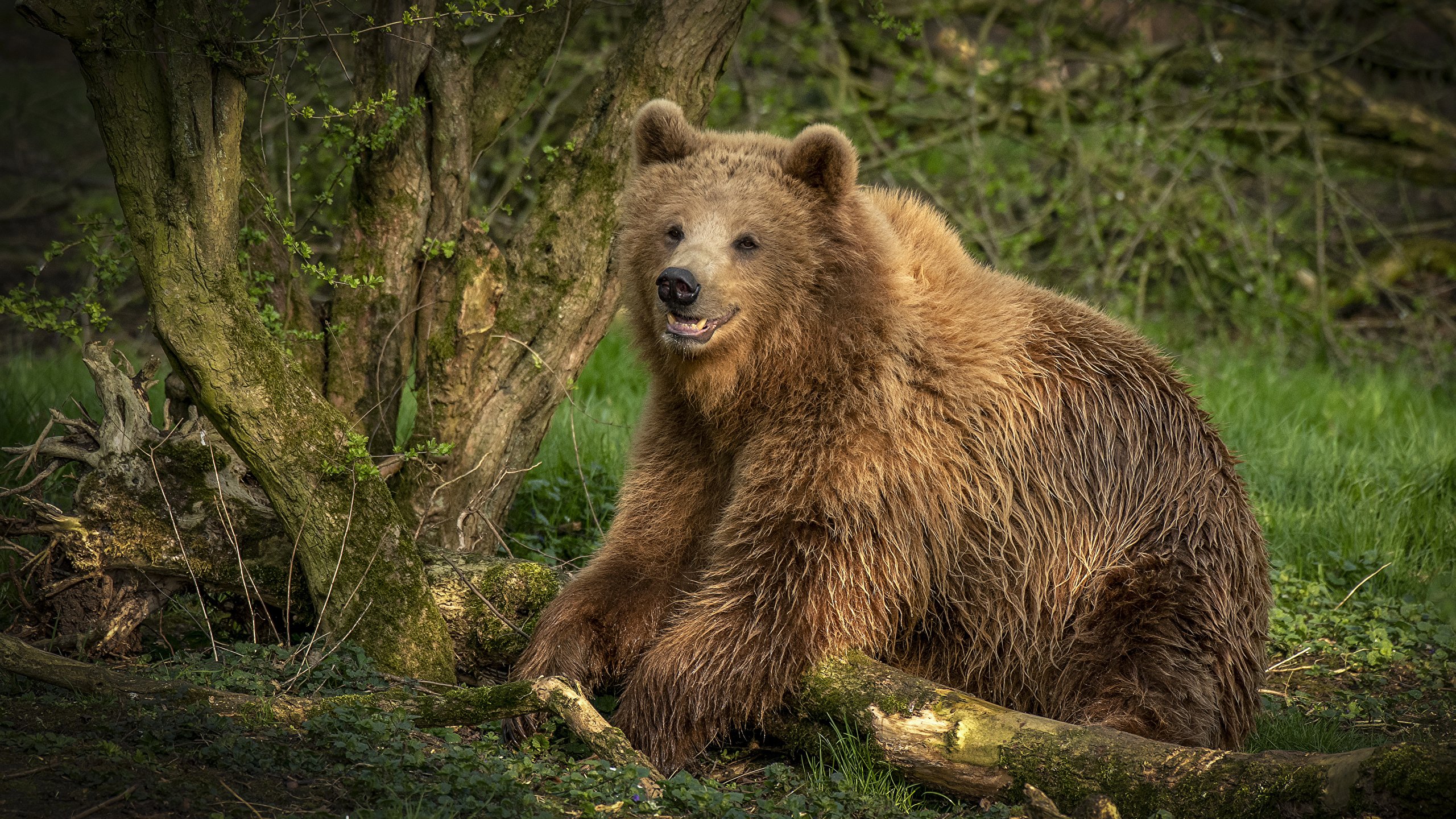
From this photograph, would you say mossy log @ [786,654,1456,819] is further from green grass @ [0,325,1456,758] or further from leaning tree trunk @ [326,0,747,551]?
leaning tree trunk @ [326,0,747,551]

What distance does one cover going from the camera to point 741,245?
13.6 feet

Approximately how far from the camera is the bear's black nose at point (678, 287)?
3.93m

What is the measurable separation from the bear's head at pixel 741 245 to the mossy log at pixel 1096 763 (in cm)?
118

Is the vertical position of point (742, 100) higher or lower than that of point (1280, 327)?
higher

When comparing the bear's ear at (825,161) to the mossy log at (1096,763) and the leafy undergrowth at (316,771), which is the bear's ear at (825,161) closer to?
the mossy log at (1096,763)

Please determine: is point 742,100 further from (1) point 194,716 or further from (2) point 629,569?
(1) point 194,716

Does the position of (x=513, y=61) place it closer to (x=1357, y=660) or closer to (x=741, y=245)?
(x=741, y=245)

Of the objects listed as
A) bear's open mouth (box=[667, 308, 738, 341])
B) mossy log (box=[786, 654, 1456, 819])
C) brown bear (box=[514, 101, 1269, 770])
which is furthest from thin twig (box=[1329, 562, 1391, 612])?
bear's open mouth (box=[667, 308, 738, 341])

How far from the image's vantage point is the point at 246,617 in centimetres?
426

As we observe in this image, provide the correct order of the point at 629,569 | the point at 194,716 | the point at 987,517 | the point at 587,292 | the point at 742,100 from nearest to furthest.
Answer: the point at 194,716, the point at 987,517, the point at 629,569, the point at 587,292, the point at 742,100

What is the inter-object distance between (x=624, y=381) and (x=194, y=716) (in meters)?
4.50

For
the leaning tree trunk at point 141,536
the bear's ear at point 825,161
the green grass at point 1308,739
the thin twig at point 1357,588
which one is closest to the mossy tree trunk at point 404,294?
the leaning tree trunk at point 141,536

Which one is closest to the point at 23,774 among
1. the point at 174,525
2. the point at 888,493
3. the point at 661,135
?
the point at 174,525

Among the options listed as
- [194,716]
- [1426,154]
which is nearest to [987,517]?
[194,716]
